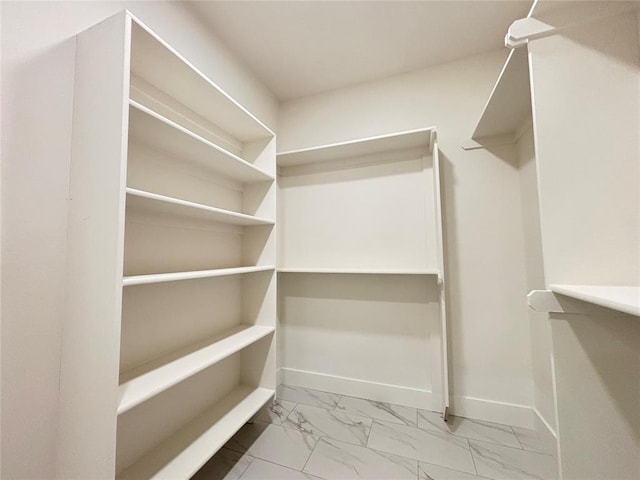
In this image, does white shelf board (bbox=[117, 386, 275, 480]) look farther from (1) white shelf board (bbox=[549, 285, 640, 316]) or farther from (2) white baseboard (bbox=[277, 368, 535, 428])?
(1) white shelf board (bbox=[549, 285, 640, 316])

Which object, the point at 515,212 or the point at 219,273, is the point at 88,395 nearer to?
the point at 219,273

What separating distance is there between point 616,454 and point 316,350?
5.44ft

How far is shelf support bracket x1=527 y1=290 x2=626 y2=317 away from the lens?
32.7 inches

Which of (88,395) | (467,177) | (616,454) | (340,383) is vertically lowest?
(340,383)

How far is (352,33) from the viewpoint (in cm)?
162

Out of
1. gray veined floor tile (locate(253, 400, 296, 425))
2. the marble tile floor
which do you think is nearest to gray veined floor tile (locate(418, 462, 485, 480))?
the marble tile floor

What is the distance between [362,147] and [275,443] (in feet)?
6.73

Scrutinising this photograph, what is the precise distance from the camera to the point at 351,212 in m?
2.04

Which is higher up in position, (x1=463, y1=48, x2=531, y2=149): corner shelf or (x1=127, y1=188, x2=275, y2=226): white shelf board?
(x1=463, y1=48, x2=531, y2=149): corner shelf

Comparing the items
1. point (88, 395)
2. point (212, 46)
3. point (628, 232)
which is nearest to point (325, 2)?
point (212, 46)

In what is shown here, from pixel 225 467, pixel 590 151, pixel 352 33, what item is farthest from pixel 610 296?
pixel 352 33

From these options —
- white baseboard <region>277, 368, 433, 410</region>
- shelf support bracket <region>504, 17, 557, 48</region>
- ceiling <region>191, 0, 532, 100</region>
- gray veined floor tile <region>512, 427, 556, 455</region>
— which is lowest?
gray veined floor tile <region>512, 427, 556, 455</region>

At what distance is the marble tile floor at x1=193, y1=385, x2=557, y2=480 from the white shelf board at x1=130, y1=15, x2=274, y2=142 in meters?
1.97

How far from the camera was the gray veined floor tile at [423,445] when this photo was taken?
4.35ft
